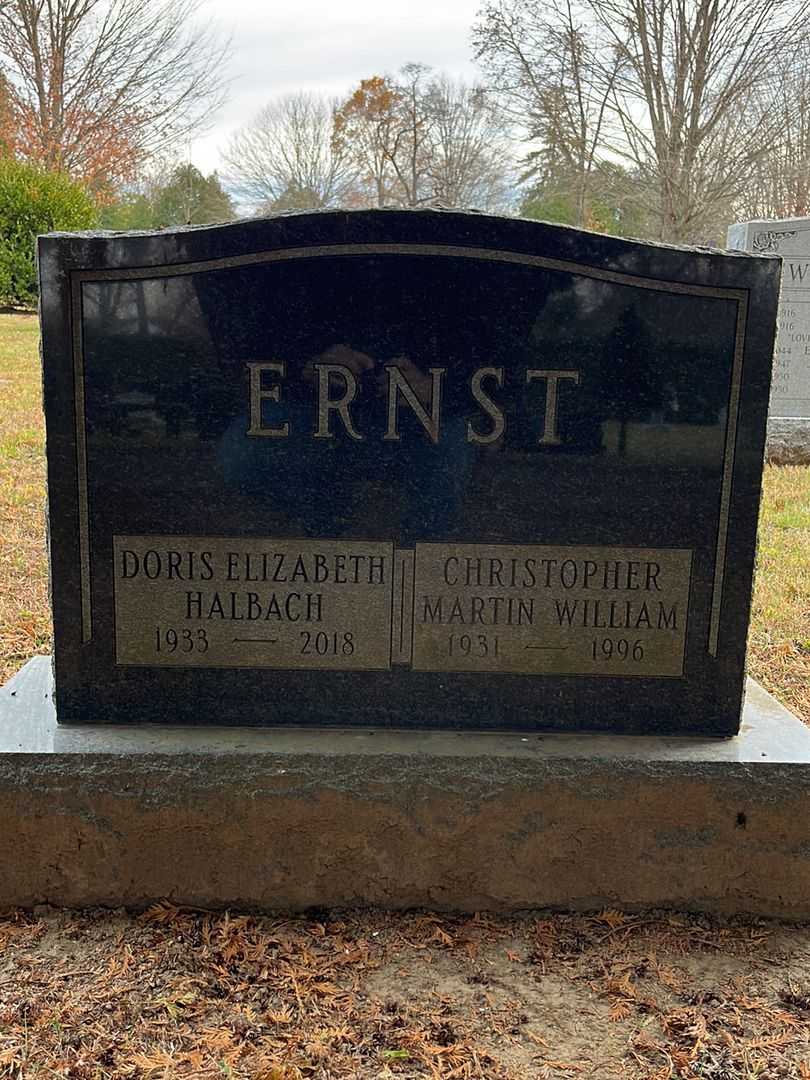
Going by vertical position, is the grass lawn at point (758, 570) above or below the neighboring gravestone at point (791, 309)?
below

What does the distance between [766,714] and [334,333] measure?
1646 mm

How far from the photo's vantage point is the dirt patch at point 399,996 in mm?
2154

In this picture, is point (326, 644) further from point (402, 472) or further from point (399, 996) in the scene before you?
point (399, 996)

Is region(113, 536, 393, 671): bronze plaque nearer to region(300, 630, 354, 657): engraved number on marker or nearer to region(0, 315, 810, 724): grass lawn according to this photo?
region(300, 630, 354, 657): engraved number on marker

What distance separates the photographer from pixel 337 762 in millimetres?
2652

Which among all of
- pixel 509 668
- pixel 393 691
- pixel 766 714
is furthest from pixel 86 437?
pixel 766 714

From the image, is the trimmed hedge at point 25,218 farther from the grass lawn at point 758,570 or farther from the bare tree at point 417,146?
the bare tree at point 417,146

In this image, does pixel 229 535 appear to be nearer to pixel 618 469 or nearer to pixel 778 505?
pixel 618 469

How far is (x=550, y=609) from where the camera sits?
2.83m

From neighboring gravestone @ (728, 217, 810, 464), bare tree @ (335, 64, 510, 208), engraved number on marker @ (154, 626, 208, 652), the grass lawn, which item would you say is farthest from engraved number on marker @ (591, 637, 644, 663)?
bare tree @ (335, 64, 510, 208)

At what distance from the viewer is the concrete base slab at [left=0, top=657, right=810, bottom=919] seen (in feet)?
8.61

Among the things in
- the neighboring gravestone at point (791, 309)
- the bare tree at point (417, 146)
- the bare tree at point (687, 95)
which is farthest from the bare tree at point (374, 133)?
the neighboring gravestone at point (791, 309)

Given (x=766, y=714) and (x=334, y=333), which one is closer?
(x=334, y=333)

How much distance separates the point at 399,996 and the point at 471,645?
0.91 metres
